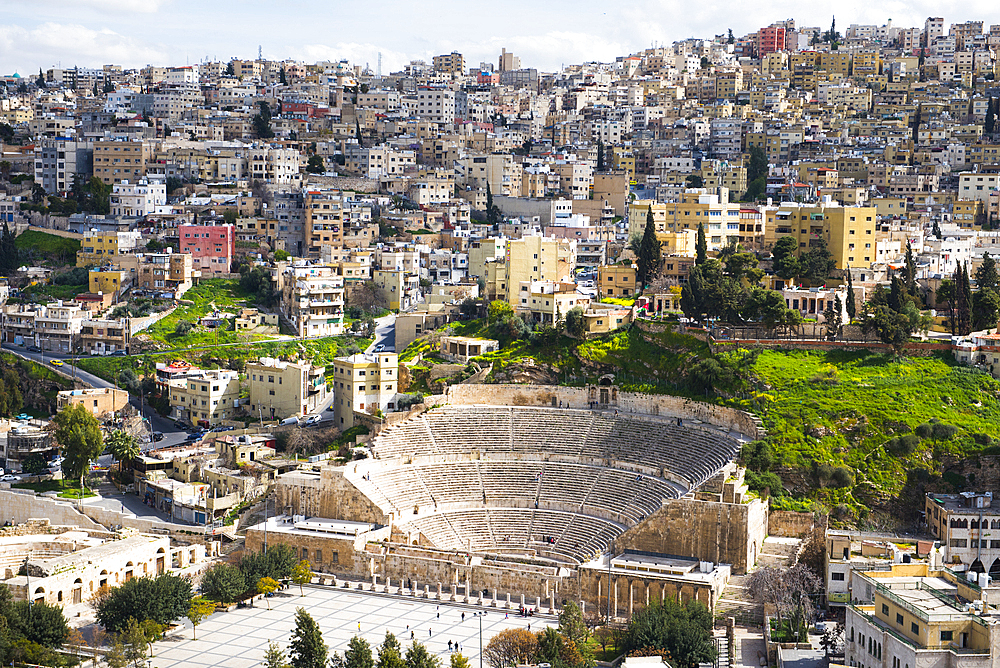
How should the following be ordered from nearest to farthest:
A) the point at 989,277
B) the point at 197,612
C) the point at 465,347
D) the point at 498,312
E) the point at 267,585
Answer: the point at 197,612
the point at 267,585
the point at 989,277
the point at 465,347
the point at 498,312

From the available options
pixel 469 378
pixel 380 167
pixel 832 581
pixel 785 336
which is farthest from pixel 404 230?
pixel 832 581

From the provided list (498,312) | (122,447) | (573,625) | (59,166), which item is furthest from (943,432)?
(59,166)

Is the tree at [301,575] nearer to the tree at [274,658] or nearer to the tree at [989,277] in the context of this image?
the tree at [274,658]

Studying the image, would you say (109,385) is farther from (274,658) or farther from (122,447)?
(274,658)

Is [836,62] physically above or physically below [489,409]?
above

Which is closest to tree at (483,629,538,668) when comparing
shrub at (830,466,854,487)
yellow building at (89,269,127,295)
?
shrub at (830,466,854,487)

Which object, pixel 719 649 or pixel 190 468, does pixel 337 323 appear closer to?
pixel 190 468

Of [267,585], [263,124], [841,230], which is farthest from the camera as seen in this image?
[263,124]
